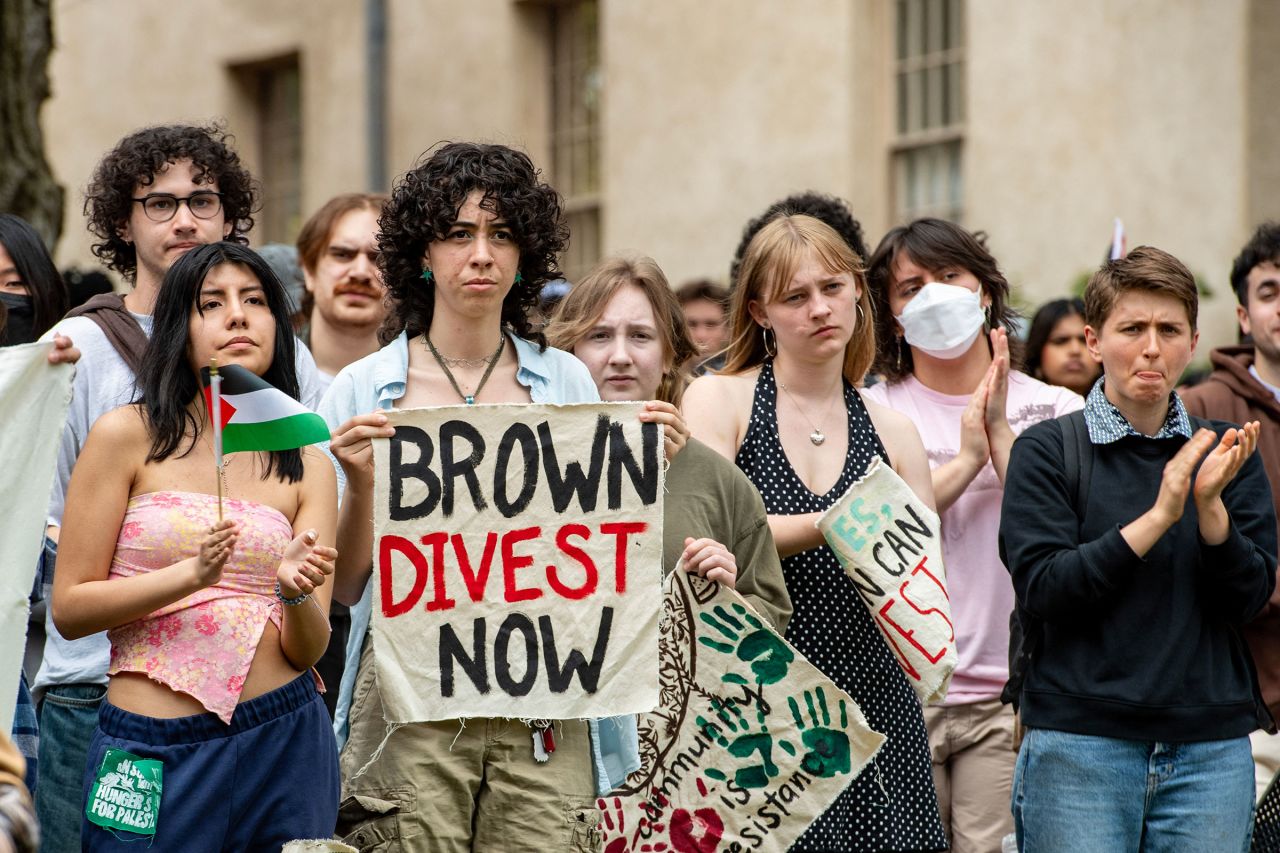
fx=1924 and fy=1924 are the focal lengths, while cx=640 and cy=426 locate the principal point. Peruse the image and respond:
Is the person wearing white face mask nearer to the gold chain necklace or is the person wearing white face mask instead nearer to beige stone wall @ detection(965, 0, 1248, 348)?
the gold chain necklace

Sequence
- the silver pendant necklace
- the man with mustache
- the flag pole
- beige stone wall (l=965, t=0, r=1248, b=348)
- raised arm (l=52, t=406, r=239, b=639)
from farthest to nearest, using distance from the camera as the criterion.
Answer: beige stone wall (l=965, t=0, r=1248, b=348), the man with mustache, the silver pendant necklace, the flag pole, raised arm (l=52, t=406, r=239, b=639)

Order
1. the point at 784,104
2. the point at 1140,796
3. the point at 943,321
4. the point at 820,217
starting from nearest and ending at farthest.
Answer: the point at 1140,796 < the point at 943,321 < the point at 820,217 < the point at 784,104

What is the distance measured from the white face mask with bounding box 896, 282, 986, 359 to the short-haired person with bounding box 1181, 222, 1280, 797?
0.76 m

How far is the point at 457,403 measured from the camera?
16.1ft

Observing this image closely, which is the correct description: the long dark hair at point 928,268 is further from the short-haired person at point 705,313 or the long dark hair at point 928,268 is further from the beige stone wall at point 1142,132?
the beige stone wall at point 1142,132

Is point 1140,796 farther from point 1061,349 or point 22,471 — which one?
point 1061,349

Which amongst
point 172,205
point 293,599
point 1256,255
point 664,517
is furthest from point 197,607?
point 1256,255

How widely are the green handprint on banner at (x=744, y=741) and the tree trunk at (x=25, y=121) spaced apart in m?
4.69

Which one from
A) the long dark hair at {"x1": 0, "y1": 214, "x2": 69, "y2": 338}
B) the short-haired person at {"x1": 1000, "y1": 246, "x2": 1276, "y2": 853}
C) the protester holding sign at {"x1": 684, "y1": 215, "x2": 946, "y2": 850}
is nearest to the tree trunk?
the long dark hair at {"x1": 0, "y1": 214, "x2": 69, "y2": 338}

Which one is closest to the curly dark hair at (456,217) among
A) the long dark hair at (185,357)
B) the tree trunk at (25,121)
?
the long dark hair at (185,357)

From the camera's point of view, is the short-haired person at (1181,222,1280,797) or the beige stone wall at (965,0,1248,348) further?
the beige stone wall at (965,0,1248,348)

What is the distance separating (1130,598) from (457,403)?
1881mm

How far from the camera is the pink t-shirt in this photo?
6.01 metres

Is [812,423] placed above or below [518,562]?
above
